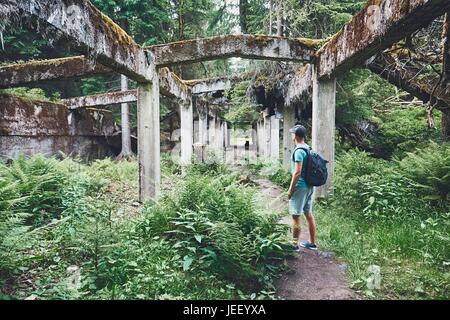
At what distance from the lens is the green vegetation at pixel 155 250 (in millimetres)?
3943

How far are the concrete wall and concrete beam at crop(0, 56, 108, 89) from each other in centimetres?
169

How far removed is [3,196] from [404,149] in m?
11.3

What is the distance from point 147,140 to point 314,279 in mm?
5492

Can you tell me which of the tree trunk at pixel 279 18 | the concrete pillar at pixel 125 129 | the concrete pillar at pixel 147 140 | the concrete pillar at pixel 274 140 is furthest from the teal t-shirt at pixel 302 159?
the concrete pillar at pixel 125 129

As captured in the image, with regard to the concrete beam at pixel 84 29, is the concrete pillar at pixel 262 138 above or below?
below

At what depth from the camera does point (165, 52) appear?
8.61m

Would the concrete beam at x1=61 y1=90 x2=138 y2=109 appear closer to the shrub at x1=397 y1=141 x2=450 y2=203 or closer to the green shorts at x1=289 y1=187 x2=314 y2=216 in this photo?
the green shorts at x1=289 y1=187 x2=314 y2=216

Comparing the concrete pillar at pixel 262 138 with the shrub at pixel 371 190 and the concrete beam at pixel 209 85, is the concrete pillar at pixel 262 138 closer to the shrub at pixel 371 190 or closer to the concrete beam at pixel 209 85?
the concrete beam at pixel 209 85

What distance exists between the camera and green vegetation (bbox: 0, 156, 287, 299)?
3.94m

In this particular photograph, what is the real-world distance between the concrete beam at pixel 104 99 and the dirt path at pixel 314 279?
11080 mm

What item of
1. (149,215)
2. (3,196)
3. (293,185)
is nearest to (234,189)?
(293,185)

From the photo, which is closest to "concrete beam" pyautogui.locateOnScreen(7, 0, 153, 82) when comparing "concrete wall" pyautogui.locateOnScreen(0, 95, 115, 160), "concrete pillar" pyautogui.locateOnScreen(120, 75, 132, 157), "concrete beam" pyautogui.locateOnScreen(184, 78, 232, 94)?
"concrete wall" pyautogui.locateOnScreen(0, 95, 115, 160)

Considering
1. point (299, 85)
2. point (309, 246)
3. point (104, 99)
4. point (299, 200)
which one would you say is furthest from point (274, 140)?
point (299, 200)
